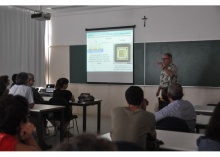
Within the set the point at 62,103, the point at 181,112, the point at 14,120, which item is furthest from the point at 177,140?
the point at 62,103

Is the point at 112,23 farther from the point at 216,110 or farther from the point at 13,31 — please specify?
the point at 216,110

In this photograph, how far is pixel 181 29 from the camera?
6.26m

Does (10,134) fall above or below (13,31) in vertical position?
below

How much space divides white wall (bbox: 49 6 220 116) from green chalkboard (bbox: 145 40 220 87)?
0.43 ft

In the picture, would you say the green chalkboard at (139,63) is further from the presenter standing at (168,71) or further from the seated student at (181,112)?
the seated student at (181,112)

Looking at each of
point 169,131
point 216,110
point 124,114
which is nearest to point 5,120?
point 124,114

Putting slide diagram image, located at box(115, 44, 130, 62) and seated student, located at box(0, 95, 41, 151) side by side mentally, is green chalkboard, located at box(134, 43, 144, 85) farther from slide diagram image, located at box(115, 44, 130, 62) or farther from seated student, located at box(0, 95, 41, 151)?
seated student, located at box(0, 95, 41, 151)

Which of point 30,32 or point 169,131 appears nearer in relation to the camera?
point 169,131

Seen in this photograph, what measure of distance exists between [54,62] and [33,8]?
1.69m

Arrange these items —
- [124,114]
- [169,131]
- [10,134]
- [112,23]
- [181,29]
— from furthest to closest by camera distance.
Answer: [112,23], [181,29], [169,131], [124,114], [10,134]

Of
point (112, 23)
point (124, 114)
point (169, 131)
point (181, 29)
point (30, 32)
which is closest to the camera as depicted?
point (124, 114)

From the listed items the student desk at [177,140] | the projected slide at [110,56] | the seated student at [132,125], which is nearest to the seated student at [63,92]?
the projected slide at [110,56]

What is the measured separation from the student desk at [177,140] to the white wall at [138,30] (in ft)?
12.0

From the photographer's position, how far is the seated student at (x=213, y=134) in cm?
164
